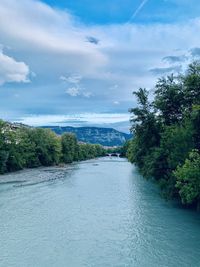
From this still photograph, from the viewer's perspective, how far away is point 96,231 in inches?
939

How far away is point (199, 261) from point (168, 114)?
2246 centimetres

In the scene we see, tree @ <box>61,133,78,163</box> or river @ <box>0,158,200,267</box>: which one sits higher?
tree @ <box>61,133,78,163</box>

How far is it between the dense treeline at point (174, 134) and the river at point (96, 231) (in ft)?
8.42

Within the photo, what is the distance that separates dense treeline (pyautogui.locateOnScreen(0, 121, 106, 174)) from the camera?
230ft

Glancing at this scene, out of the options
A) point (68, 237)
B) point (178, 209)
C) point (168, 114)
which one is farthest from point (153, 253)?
point (168, 114)

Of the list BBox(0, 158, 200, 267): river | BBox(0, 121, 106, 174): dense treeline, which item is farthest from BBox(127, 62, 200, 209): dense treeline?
BBox(0, 121, 106, 174): dense treeline

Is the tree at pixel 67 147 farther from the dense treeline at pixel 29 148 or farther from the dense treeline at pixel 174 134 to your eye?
the dense treeline at pixel 174 134

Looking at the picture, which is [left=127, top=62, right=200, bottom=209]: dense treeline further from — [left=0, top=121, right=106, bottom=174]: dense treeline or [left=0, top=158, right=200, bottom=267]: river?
[left=0, top=121, right=106, bottom=174]: dense treeline

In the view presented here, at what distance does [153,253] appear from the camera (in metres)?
19.8

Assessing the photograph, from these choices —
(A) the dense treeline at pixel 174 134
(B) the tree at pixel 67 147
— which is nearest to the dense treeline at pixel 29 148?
(B) the tree at pixel 67 147

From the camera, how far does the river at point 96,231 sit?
1875cm

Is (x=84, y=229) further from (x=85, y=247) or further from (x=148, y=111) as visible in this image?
(x=148, y=111)

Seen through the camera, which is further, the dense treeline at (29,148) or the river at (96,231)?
the dense treeline at (29,148)

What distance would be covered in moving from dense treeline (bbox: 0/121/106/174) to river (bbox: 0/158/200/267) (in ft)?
105
